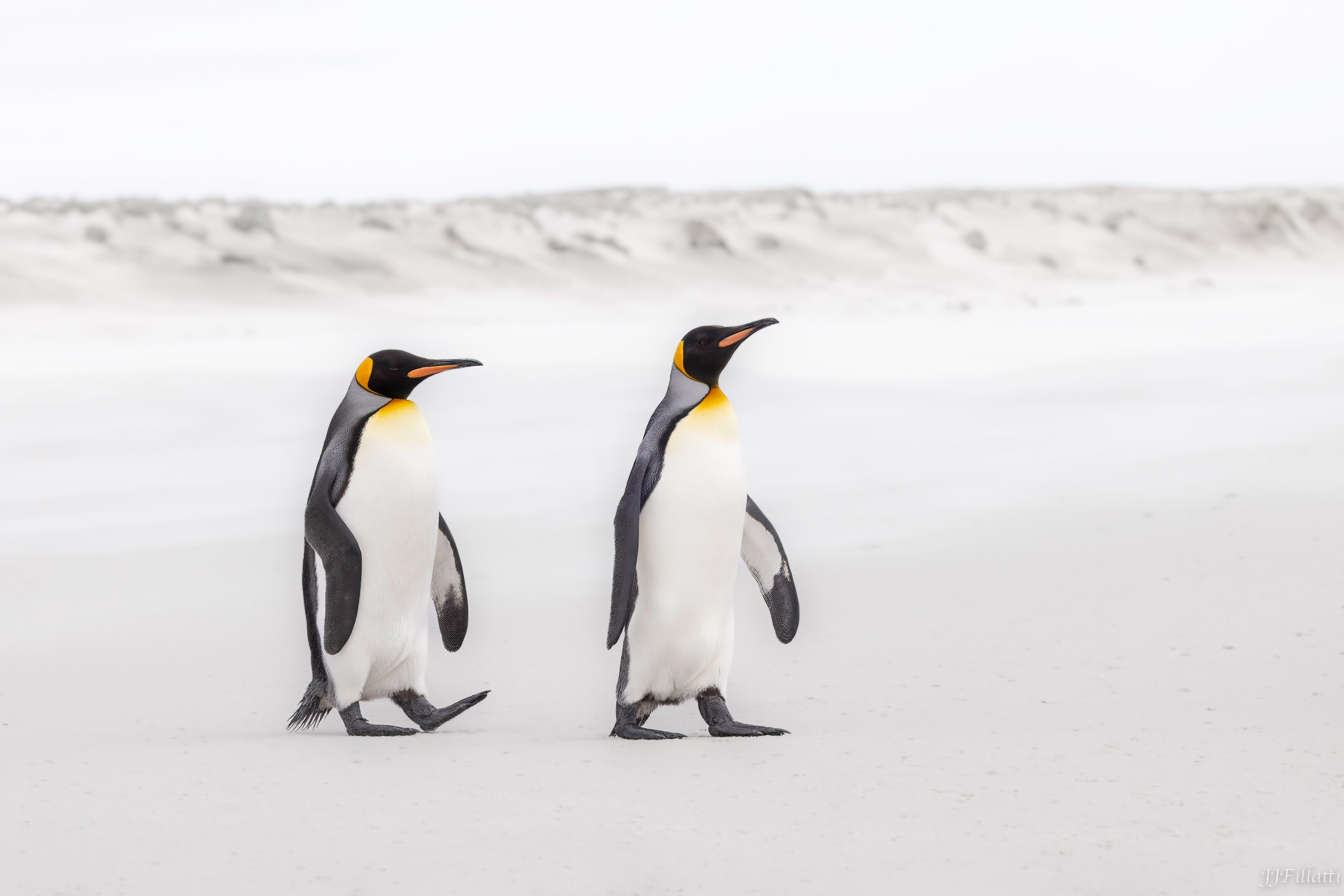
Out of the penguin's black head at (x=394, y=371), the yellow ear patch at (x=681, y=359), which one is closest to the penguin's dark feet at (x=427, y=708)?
the penguin's black head at (x=394, y=371)

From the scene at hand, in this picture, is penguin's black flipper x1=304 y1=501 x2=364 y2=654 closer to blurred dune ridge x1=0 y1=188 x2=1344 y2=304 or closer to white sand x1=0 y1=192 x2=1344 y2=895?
white sand x1=0 y1=192 x2=1344 y2=895

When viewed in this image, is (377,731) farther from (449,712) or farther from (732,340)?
(732,340)

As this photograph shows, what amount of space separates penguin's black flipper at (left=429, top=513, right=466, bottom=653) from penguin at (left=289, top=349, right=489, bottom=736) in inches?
9.5

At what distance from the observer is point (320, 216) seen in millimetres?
32188

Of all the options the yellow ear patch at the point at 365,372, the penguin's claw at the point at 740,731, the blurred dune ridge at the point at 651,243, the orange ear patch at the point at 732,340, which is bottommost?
the penguin's claw at the point at 740,731

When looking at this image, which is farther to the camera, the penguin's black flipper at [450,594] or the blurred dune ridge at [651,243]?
the blurred dune ridge at [651,243]

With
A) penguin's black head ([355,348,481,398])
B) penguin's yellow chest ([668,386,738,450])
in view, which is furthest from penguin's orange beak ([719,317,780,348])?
penguin's black head ([355,348,481,398])

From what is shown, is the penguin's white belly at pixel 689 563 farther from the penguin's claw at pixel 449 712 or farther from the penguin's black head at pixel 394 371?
the penguin's black head at pixel 394 371

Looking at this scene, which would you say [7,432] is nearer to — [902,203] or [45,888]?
[45,888]

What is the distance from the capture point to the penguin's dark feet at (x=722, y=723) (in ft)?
11.9

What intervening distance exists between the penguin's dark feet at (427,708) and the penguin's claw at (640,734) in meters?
0.33

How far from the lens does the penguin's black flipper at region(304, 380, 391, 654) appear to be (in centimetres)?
363
